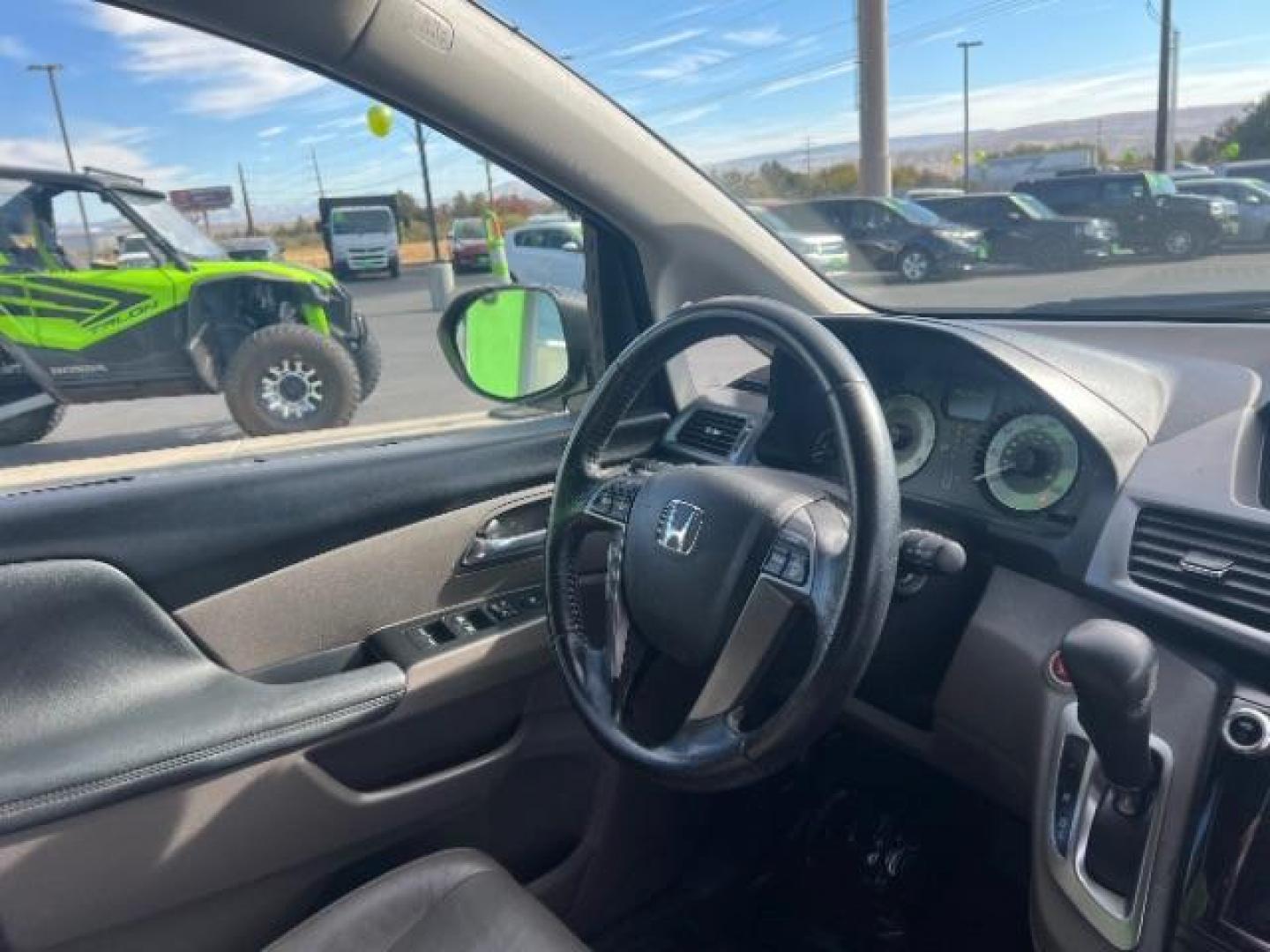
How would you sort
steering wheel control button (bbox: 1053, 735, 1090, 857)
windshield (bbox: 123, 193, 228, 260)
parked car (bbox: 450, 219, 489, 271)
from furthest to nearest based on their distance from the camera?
1. windshield (bbox: 123, 193, 228, 260)
2. parked car (bbox: 450, 219, 489, 271)
3. steering wheel control button (bbox: 1053, 735, 1090, 857)

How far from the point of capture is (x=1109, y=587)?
1.32 m

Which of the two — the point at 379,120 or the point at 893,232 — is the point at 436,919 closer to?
the point at 379,120

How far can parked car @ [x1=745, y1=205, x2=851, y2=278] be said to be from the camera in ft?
6.35

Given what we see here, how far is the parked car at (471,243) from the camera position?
319 cm

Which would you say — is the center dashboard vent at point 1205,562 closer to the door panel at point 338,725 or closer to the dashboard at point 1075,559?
the dashboard at point 1075,559

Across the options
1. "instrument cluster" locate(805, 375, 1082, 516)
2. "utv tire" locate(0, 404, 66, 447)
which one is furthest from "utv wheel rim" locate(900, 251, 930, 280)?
"utv tire" locate(0, 404, 66, 447)

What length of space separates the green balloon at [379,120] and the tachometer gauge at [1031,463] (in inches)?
43.3

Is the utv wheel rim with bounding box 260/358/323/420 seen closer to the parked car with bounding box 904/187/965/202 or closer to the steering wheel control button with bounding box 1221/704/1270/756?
the parked car with bounding box 904/187/965/202

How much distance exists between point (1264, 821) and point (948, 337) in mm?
773

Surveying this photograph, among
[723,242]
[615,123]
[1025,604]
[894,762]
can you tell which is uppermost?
[615,123]

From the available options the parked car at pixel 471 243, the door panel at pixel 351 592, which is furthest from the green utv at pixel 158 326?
the door panel at pixel 351 592

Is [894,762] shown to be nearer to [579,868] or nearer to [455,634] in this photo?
[579,868]

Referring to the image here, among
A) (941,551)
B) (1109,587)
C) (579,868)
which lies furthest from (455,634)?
(1109,587)

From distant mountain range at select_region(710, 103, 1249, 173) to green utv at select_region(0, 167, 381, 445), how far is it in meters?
4.07
